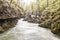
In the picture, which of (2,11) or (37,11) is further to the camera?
(37,11)

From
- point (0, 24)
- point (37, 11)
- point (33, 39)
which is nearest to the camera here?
point (33, 39)

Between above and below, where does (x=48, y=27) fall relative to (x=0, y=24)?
below

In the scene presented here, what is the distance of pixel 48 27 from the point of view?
29297mm

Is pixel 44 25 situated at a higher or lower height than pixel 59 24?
lower

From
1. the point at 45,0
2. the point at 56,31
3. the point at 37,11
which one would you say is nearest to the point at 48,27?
the point at 56,31

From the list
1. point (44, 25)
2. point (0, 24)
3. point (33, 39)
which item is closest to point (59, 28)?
point (33, 39)

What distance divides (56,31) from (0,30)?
989 cm

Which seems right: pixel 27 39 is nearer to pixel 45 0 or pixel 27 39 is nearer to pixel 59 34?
pixel 59 34

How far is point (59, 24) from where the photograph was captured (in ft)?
72.9

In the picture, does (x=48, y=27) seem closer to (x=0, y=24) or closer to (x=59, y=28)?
(x=59, y=28)

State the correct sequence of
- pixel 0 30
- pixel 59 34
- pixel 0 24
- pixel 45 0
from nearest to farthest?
pixel 59 34 < pixel 0 30 < pixel 0 24 < pixel 45 0

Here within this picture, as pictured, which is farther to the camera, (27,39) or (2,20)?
(2,20)

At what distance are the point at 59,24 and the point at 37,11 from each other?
3630 centimetres

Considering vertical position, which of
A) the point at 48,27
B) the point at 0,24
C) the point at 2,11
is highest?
the point at 2,11
